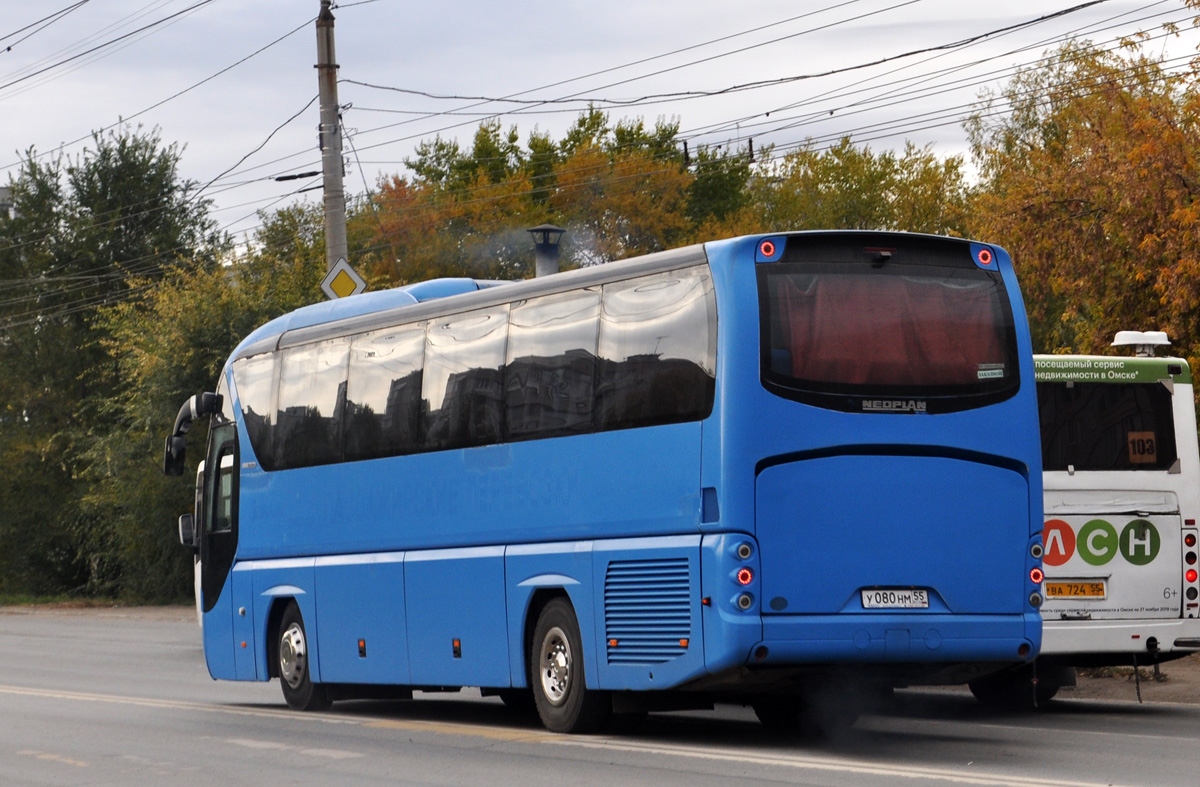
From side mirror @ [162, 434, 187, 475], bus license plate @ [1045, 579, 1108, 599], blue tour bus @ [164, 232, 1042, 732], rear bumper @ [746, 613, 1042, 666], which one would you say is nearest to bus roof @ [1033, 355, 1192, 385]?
bus license plate @ [1045, 579, 1108, 599]

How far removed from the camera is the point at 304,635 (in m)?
15.7

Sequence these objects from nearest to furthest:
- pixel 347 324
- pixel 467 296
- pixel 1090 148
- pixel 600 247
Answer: pixel 467 296 → pixel 347 324 → pixel 1090 148 → pixel 600 247

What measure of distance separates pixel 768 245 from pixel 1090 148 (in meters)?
14.9

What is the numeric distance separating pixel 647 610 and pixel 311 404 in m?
5.54

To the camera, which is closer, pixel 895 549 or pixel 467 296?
pixel 895 549

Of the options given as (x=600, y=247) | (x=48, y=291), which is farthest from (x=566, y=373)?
(x=600, y=247)

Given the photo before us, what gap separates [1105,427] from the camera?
14422mm

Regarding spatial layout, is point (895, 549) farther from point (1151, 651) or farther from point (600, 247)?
point (600, 247)

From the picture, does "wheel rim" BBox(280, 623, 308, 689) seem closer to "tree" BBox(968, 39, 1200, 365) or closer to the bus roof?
the bus roof

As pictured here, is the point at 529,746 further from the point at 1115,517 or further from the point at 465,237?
the point at 465,237

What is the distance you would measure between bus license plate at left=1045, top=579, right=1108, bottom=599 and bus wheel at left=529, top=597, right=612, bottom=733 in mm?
4002

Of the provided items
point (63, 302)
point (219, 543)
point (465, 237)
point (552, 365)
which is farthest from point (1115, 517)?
point (465, 237)

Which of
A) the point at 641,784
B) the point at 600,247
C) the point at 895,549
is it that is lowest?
the point at 641,784

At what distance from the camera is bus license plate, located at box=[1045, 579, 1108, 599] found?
13.8 m
